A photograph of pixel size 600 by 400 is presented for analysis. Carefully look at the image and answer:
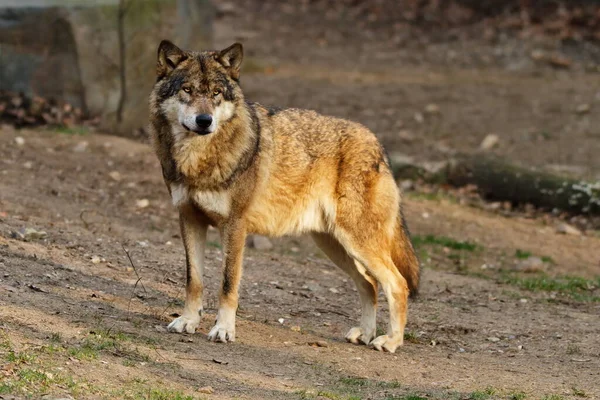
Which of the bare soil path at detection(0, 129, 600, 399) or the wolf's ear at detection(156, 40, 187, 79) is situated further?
the wolf's ear at detection(156, 40, 187, 79)

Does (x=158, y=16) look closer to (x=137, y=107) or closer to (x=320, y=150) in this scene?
(x=137, y=107)

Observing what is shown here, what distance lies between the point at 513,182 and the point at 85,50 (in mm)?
6213

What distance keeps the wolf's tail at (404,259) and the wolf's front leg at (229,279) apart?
1.42 meters

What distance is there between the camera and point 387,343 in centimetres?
782

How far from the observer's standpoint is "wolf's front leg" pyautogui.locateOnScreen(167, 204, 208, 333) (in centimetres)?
749

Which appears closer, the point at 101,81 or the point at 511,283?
the point at 511,283

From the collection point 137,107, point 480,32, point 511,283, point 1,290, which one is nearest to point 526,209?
point 511,283

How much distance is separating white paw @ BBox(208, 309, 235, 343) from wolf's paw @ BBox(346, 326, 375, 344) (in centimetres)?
109

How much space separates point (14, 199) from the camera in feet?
35.4

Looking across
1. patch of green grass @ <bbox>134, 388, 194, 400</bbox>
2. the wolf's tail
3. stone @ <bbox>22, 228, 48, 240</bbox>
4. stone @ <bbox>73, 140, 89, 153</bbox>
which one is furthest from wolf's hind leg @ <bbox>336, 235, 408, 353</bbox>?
stone @ <bbox>73, 140, 89, 153</bbox>

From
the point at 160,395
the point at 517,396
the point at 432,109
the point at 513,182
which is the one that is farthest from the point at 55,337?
the point at 432,109

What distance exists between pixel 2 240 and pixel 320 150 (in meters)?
2.91

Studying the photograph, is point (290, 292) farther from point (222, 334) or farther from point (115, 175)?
point (115, 175)

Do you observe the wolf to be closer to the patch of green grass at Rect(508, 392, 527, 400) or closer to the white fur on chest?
the white fur on chest
